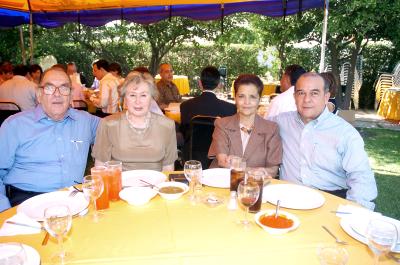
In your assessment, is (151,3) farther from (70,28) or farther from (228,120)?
(70,28)

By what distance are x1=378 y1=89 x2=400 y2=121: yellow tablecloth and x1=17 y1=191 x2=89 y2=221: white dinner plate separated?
28.5ft

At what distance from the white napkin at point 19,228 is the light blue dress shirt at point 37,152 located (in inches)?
33.5

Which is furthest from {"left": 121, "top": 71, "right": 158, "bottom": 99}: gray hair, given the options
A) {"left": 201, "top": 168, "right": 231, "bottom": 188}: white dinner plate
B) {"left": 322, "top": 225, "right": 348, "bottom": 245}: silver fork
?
{"left": 322, "top": 225, "right": 348, "bottom": 245}: silver fork

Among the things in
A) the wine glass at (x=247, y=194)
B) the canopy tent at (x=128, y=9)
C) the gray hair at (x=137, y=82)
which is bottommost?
the wine glass at (x=247, y=194)

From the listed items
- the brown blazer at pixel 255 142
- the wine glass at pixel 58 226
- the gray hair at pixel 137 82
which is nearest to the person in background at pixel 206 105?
the brown blazer at pixel 255 142

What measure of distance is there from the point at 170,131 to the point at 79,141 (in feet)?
2.12

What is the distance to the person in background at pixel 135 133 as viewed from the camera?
2352 mm

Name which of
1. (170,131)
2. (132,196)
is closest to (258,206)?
(132,196)

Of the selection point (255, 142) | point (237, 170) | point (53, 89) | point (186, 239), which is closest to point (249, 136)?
point (255, 142)

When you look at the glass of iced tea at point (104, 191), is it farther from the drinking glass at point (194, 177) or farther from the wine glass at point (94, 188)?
the drinking glass at point (194, 177)

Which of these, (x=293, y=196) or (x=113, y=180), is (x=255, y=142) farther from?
(x=113, y=180)

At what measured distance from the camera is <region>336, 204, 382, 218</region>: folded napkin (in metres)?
1.50

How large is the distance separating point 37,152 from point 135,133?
661 mm

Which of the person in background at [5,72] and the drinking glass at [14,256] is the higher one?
the person in background at [5,72]
